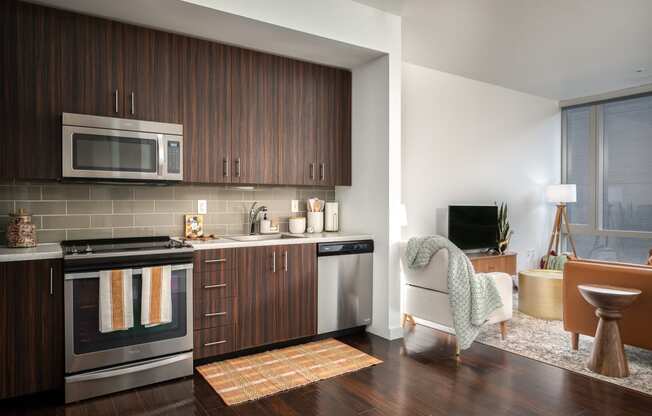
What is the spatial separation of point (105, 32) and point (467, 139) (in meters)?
4.31

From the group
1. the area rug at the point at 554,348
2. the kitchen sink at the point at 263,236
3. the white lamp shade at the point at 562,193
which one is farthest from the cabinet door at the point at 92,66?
the white lamp shade at the point at 562,193

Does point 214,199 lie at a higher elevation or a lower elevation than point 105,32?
lower

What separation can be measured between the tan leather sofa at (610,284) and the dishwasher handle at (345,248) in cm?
168

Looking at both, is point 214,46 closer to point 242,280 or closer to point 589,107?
point 242,280

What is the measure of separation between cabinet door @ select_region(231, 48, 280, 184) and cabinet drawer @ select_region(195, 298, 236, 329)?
0.99m

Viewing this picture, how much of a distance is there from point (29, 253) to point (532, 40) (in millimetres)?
4698

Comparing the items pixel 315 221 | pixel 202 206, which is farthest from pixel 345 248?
pixel 202 206

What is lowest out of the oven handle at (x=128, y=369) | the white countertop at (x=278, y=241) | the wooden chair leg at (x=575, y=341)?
the wooden chair leg at (x=575, y=341)

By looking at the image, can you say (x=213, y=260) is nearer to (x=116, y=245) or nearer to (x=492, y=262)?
(x=116, y=245)

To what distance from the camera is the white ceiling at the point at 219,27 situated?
9.20 ft

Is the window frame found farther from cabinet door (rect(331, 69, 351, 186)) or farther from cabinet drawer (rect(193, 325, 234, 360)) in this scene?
cabinet drawer (rect(193, 325, 234, 360))

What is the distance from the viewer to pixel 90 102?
9.66 feet

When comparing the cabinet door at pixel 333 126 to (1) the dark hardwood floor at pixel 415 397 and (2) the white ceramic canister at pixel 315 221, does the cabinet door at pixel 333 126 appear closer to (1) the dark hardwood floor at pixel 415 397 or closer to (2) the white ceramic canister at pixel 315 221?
(2) the white ceramic canister at pixel 315 221

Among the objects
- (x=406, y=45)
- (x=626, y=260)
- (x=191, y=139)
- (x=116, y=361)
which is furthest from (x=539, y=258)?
(x=116, y=361)
